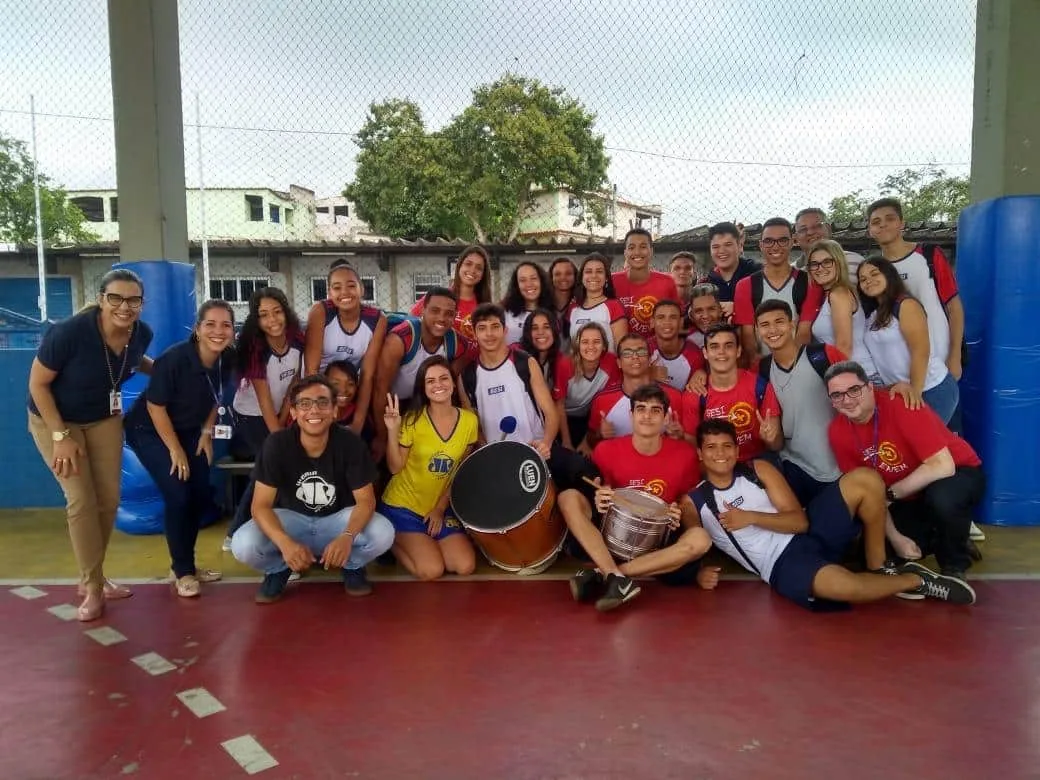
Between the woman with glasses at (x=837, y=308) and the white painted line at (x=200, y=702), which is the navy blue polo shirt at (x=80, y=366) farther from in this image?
the woman with glasses at (x=837, y=308)

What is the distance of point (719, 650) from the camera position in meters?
3.05

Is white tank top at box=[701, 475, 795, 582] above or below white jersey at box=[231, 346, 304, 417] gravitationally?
below

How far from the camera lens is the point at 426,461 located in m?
3.98

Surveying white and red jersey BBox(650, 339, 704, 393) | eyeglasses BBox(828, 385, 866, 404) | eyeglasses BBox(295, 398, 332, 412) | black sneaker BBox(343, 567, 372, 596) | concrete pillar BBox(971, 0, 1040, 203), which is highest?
concrete pillar BBox(971, 0, 1040, 203)

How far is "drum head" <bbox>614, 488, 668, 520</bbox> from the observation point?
3551mm

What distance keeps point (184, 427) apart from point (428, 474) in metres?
1.20

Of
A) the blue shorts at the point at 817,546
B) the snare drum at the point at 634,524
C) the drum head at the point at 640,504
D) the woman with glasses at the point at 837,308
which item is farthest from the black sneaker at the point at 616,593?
the woman with glasses at the point at 837,308

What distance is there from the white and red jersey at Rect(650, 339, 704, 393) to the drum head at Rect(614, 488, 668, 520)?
96 centimetres

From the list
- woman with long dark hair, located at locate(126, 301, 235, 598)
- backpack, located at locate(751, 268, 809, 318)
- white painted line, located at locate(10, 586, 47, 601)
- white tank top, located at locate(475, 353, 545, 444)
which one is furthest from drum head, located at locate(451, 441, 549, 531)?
white painted line, located at locate(10, 586, 47, 601)

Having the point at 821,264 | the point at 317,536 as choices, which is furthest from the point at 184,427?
the point at 821,264

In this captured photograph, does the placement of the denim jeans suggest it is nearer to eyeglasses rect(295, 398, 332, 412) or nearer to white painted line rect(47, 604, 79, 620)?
eyeglasses rect(295, 398, 332, 412)

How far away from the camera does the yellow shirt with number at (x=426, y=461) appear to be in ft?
13.0

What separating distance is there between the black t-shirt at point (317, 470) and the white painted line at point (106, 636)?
84cm

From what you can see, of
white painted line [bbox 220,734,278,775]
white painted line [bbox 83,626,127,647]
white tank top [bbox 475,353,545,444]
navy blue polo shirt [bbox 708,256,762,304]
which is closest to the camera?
white painted line [bbox 220,734,278,775]
